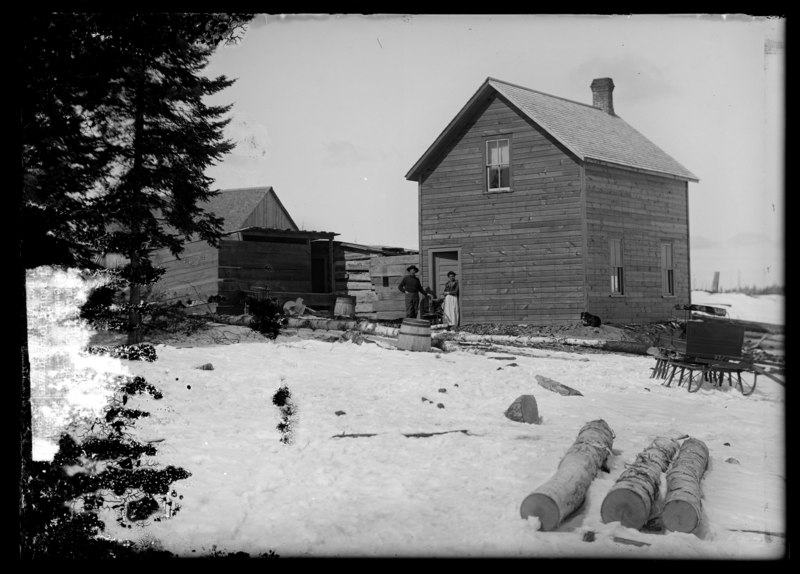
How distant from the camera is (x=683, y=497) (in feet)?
18.0

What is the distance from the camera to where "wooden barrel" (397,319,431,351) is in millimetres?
13203

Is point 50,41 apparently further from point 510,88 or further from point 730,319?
point 510,88

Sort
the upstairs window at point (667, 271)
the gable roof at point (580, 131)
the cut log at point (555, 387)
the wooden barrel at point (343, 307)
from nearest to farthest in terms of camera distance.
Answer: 1. the cut log at point (555, 387)
2. the wooden barrel at point (343, 307)
3. the gable roof at point (580, 131)
4. the upstairs window at point (667, 271)

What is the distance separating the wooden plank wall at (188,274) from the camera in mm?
9008

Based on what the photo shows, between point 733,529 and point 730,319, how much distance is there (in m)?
4.43

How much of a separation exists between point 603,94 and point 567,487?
9980mm

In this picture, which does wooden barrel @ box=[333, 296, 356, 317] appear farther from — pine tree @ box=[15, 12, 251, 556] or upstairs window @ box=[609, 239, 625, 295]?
upstairs window @ box=[609, 239, 625, 295]

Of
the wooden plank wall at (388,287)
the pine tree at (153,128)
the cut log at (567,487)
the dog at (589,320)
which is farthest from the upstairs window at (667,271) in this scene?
the pine tree at (153,128)

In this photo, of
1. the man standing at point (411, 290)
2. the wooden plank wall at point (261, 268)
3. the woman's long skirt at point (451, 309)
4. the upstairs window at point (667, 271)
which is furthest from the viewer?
the upstairs window at point (667, 271)

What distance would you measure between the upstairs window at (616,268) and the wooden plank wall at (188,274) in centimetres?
1146

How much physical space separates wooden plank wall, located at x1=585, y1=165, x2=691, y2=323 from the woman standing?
3.53 m

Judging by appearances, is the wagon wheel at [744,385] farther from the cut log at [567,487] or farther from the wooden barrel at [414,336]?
the wooden barrel at [414,336]

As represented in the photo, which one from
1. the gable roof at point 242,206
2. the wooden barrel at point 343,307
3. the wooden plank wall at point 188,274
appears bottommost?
the wooden barrel at point 343,307

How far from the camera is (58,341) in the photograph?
251 inches
